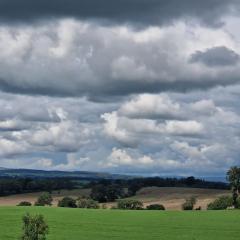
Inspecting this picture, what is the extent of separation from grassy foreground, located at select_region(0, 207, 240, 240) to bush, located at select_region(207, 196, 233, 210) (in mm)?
29613

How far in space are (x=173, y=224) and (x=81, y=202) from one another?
66.8 m

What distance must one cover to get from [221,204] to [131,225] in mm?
59492

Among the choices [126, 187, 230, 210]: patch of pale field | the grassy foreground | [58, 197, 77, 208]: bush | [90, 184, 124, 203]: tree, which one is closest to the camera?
the grassy foreground


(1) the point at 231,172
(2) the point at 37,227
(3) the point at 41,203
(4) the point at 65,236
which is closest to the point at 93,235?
(4) the point at 65,236

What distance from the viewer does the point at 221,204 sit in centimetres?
14900

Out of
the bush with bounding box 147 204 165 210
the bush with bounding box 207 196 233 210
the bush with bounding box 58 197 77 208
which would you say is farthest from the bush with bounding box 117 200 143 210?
the bush with bounding box 207 196 233 210

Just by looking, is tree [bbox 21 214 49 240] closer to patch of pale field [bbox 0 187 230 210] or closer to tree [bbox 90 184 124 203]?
patch of pale field [bbox 0 187 230 210]

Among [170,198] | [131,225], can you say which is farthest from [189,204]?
[131,225]

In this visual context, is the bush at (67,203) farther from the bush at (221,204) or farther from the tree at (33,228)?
the tree at (33,228)

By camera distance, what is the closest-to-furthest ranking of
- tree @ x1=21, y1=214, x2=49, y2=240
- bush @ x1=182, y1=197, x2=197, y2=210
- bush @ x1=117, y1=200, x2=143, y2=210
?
1. tree @ x1=21, y1=214, x2=49, y2=240
2. bush @ x1=182, y1=197, x2=197, y2=210
3. bush @ x1=117, y1=200, x2=143, y2=210

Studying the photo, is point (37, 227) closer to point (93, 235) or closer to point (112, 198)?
point (93, 235)

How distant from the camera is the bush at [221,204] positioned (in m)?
148

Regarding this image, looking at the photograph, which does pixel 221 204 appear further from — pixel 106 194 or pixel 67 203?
pixel 106 194

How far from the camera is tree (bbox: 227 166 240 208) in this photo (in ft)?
480
